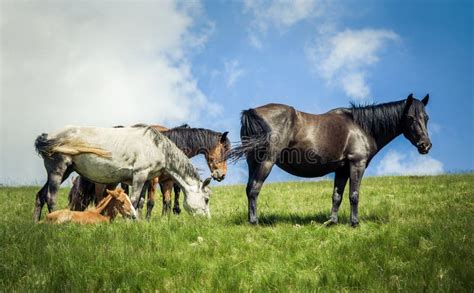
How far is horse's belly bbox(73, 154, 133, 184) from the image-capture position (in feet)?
33.8

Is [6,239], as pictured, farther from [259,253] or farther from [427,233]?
[427,233]

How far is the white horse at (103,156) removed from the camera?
10.2 m

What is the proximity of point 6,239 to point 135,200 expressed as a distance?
9.41 ft

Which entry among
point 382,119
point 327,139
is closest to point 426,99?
point 382,119

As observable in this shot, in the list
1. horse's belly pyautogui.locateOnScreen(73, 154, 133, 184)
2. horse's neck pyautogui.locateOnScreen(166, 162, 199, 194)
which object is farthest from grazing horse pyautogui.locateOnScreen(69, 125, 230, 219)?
horse's belly pyautogui.locateOnScreen(73, 154, 133, 184)

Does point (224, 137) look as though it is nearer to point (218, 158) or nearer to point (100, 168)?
point (218, 158)

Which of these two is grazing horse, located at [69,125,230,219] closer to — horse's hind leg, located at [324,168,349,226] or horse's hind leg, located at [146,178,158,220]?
horse's hind leg, located at [146,178,158,220]

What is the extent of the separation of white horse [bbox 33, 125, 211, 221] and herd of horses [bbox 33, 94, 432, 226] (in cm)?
2

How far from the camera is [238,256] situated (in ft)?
23.5

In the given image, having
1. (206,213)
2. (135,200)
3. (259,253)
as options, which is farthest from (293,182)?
(259,253)

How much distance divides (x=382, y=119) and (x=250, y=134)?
3246mm

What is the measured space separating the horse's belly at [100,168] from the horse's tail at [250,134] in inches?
112

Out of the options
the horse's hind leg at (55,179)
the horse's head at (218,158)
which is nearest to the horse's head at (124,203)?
the horse's hind leg at (55,179)

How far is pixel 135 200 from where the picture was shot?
10227 mm
